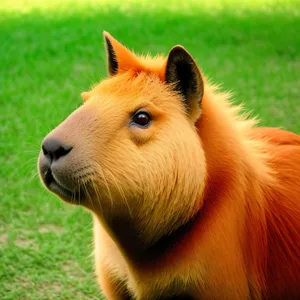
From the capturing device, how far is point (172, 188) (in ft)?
7.73

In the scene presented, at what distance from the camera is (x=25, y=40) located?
7703 millimetres

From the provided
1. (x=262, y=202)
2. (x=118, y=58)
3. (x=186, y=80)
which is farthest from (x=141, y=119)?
(x=262, y=202)

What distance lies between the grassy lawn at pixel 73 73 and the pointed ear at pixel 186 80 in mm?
1150

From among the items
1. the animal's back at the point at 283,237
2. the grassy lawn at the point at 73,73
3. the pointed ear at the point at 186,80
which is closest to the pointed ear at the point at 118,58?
the pointed ear at the point at 186,80

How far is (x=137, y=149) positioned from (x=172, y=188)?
0.19m

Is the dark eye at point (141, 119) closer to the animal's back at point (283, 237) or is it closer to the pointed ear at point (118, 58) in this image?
the pointed ear at point (118, 58)

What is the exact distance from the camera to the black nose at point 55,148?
223 cm

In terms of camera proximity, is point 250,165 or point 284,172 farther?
point 284,172

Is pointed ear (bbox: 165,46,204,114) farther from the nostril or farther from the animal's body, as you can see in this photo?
the nostril

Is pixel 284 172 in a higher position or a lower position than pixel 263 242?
higher

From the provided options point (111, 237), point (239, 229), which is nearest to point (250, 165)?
point (239, 229)

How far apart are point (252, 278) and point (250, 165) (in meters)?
0.47

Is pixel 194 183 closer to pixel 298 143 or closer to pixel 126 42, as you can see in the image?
pixel 298 143

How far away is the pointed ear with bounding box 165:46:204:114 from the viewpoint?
96.4 inches
